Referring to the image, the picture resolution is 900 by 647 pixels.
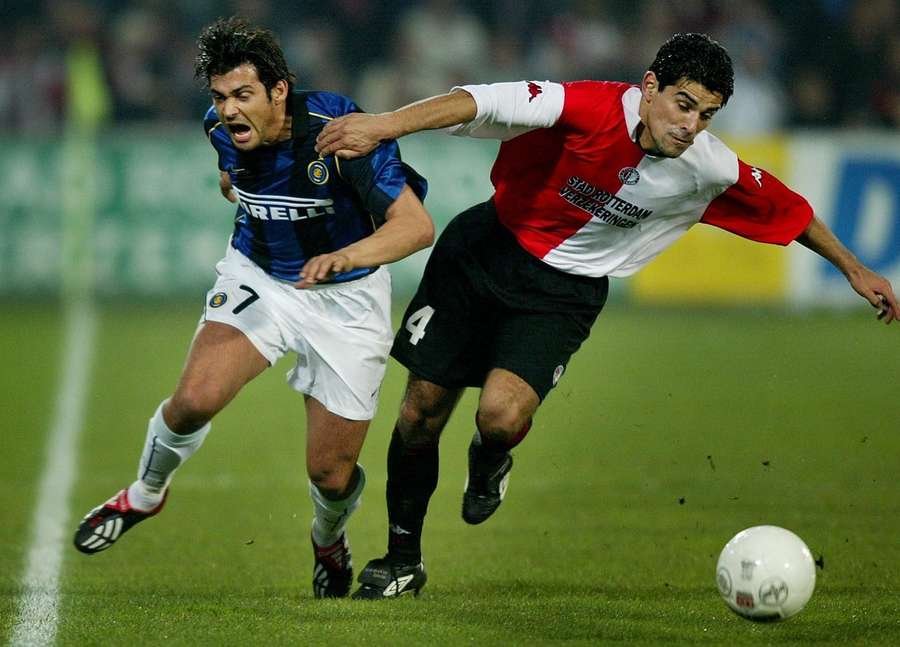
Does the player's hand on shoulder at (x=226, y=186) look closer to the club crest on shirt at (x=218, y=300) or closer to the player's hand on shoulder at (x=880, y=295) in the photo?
the club crest on shirt at (x=218, y=300)

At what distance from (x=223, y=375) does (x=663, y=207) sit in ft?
6.01

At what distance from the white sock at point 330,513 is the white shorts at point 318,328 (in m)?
0.36

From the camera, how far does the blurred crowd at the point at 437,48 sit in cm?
1705

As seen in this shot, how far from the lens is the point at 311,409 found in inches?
238

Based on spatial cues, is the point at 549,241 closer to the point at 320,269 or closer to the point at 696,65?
the point at 696,65

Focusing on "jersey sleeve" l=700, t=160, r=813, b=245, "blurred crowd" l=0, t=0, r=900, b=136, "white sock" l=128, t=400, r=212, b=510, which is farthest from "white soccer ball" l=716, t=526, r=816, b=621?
"blurred crowd" l=0, t=0, r=900, b=136

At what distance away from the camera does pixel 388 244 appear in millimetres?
5262

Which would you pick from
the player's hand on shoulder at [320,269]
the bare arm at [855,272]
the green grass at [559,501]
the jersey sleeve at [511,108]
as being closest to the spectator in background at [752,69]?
the green grass at [559,501]

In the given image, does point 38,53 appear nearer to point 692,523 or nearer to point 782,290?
point 782,290

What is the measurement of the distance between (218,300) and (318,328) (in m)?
0.41

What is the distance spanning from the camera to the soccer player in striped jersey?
5.68m

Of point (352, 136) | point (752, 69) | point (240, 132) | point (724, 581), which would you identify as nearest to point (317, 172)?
point (240, 132)

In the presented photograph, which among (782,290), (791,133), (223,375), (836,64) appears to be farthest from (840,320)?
(223,375)

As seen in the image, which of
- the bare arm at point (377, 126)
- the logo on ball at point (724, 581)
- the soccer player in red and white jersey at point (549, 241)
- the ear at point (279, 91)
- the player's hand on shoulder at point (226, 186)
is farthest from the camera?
the player's hand on shoulder at point (226, 186)
